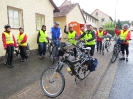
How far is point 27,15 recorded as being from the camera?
958cm

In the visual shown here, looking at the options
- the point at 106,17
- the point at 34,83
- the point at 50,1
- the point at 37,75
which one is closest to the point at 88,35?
the point at 37,75

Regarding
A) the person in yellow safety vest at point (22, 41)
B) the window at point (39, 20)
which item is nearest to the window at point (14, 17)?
the person in yellow safety vest at point (22, 41)

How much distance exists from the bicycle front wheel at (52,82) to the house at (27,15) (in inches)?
182

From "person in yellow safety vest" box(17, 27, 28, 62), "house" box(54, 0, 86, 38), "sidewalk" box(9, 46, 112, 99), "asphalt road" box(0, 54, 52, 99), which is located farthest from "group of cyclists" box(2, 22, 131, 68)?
"house" box(54, 0, 86, 38)

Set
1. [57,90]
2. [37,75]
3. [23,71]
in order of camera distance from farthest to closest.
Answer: [23,71], [37,75], [57,90]

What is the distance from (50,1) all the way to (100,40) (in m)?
4.94

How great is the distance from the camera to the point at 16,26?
884cm

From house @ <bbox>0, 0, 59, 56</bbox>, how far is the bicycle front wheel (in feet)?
15.2

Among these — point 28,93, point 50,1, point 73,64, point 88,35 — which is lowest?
point 28,93

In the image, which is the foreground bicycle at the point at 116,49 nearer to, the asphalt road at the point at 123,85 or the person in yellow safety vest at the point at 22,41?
the asphalt road at the point at 123,85

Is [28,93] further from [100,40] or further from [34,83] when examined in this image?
[100,40]

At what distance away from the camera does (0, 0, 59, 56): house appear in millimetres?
7898

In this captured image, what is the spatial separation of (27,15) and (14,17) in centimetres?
107

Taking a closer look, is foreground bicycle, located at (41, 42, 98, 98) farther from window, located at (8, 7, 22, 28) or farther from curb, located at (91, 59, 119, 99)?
window, located at (8, 7, 22, 28)
